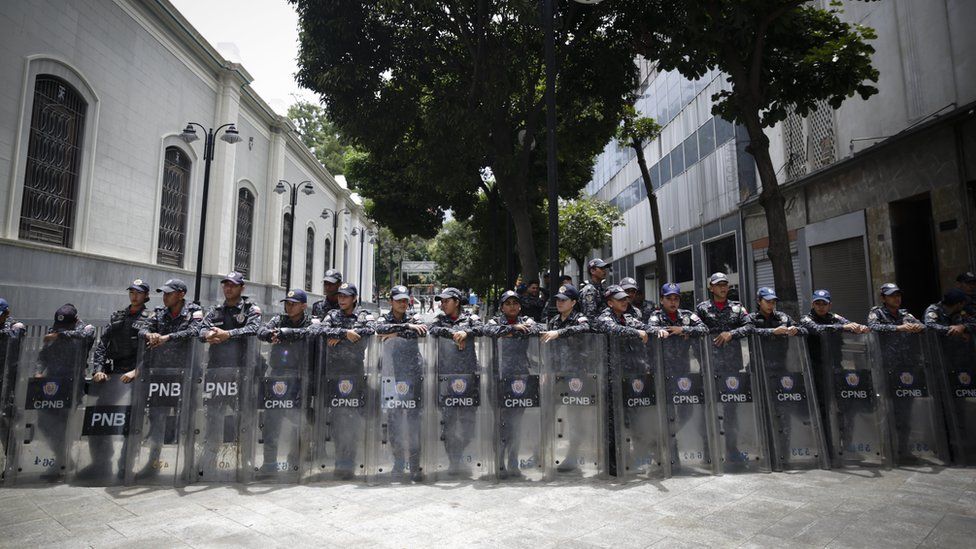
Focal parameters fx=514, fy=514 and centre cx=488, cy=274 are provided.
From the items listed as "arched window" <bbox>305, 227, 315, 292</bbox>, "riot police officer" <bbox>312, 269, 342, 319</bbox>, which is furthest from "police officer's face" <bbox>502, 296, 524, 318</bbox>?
"arched window" <bbox>305, 227, 315, 292</bbox>

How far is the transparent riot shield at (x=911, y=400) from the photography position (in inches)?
219

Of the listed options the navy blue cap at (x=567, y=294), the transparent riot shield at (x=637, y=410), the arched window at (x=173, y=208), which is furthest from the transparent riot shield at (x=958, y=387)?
the arched window at (x=173, y=208)

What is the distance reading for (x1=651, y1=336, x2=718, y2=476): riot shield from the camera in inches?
208

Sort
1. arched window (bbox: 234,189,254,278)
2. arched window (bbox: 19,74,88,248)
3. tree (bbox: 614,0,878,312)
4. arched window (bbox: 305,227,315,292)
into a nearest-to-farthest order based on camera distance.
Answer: tree (bbox: 614,0,878,312), arched window (bbox: 19,74,88,248), arched window (bbox: 234,189,254,278), arched window (bbox: 305,227,315,292)

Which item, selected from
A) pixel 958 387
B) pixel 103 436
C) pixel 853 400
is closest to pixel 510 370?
pixel 853 400

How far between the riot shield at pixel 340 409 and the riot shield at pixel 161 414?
Answer: 4.05 feet

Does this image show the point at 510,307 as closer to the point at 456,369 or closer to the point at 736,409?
the point at 456,369

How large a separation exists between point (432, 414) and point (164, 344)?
9.09ft

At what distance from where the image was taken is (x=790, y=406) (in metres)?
5.51

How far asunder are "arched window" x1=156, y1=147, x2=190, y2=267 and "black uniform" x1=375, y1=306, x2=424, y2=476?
1188 cm

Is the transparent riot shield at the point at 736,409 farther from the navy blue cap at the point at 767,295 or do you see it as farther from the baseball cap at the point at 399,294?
the baseball cap at the point at 399,294

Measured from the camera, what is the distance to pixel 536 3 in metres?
9.66

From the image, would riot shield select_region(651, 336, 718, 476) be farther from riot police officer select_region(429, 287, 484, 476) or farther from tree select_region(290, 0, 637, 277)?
tree select_region(290, 0, 637, 277)

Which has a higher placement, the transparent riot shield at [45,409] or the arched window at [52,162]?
the arched window at [52,162]
